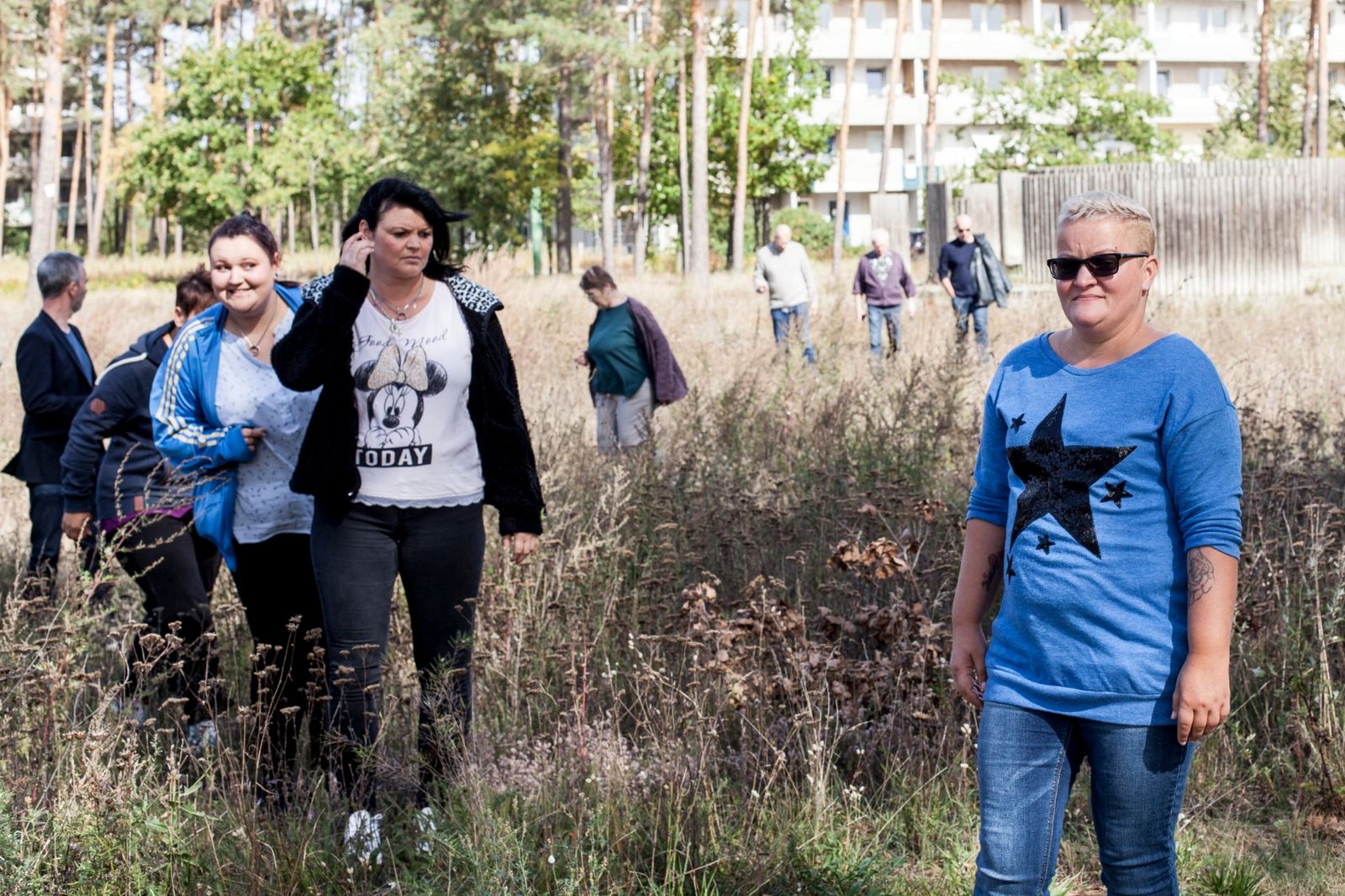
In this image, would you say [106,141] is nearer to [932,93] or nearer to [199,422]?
[932,93]

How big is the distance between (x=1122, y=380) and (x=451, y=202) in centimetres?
4026

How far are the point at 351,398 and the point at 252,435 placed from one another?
62 centimetres

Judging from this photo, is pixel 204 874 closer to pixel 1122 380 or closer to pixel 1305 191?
pixel 1122 380

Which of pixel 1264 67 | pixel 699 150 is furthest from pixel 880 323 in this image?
pixel 1264 67

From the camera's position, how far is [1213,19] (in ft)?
264

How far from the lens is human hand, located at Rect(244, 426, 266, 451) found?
4.55 meters

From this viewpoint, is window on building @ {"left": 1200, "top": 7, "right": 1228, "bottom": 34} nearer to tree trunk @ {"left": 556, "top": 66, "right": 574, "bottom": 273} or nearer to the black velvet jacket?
tree trunk @ {"left": 556, "top": 66, "right": 574, "bottom": 273}

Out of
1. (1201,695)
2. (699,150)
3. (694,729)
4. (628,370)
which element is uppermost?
(699,150)

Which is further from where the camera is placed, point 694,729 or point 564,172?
point 564,172

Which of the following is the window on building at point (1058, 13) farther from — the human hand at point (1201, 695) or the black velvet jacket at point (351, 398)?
the human hand at point (1201, 695)

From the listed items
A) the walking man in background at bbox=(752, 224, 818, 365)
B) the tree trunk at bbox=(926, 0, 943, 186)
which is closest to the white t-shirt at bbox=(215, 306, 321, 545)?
the walking man in background at bbox=(752, 224, 818, 365)

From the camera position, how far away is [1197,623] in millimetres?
2674

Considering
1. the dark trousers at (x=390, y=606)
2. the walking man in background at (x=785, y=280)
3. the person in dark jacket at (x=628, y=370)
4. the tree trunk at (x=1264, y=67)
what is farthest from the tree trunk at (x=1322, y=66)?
the dark trousers at (x=390, y=606)

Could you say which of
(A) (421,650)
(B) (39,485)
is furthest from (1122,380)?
(B) (39,485)
